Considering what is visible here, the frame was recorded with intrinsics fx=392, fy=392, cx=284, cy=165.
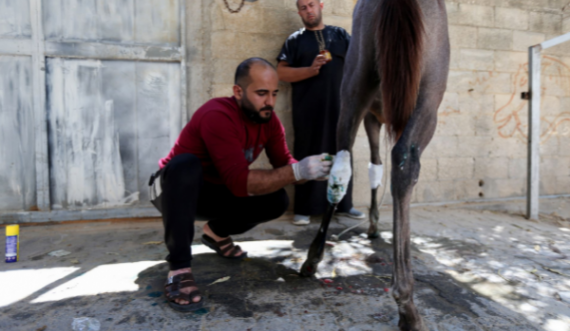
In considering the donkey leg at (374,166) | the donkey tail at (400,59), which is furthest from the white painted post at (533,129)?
the donkey tail at (400,59)

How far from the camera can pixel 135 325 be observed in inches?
62.8

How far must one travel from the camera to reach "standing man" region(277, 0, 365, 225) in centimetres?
340

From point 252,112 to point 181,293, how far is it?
96 cm

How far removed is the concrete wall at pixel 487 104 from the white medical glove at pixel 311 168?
1.77 meters

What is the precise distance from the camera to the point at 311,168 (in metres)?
1.90

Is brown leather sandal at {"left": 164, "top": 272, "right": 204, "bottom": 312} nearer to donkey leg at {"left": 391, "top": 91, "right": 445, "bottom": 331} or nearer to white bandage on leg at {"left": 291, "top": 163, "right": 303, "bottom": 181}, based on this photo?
white bandage on leg at {"left": 291, "top": 163, "right": 303, "bottom": 181}

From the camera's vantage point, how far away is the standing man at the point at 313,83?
3.40 metres

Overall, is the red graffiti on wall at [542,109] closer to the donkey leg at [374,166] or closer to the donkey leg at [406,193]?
the donkey leg at [374,166]

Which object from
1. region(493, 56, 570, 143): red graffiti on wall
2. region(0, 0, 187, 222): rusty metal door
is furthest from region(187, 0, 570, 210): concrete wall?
region(0, 0, 187, 222): rusty metal door

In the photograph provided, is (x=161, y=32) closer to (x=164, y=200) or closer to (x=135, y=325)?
(x=164, y=200)

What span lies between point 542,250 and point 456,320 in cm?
143

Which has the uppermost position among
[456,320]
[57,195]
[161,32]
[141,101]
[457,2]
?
[457,2]

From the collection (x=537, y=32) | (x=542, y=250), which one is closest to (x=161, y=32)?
(x=542, y=250)

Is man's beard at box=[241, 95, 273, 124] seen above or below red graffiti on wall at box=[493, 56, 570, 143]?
below
